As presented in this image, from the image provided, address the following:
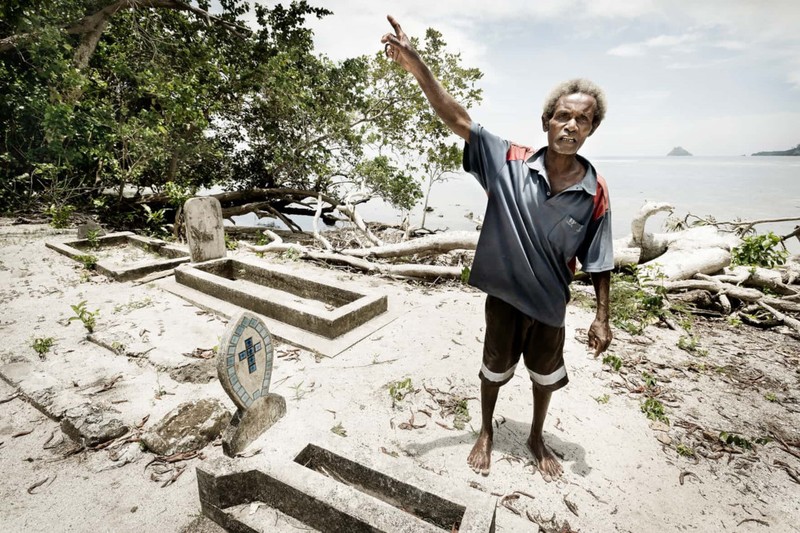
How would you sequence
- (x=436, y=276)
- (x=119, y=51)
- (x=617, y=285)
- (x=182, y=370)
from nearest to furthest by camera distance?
1. (x=182, y=370)
2. (x=617, y=285)
3. (x=436, y=276)
4. (x=119, y=51)

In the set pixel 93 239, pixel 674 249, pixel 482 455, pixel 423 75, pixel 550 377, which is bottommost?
pixel 482 455

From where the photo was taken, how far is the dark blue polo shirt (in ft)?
6.95

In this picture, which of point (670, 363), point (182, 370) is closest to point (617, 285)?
point (670, 363)

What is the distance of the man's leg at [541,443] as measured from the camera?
2590 millimetres

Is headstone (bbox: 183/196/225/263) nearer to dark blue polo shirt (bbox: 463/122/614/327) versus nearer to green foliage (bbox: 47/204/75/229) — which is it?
dark blue polo shirt (bbox: 463/122/614/327)

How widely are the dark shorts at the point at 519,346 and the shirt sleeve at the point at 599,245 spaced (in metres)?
0.45

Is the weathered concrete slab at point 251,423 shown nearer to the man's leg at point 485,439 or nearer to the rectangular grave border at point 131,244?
the man's leg at point 485,439

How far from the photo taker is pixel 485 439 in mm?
2742

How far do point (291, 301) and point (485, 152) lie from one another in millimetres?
3497

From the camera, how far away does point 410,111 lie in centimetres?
1358

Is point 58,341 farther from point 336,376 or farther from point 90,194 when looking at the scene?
point 90,194

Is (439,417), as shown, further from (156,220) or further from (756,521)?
(156,220)

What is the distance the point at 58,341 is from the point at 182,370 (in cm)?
190

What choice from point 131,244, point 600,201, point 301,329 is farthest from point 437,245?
point 131,244
